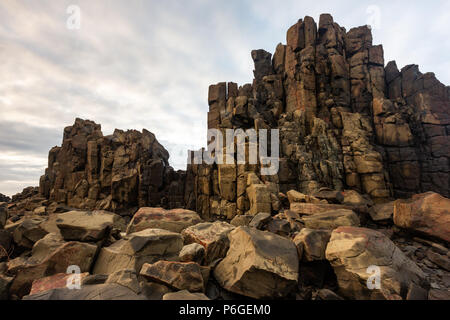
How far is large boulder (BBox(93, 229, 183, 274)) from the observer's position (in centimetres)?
346

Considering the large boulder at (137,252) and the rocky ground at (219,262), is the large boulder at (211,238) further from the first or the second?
the large boulder at (137,252)

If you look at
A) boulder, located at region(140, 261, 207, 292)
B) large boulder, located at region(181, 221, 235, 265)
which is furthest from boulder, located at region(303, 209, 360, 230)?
boulder, located at region(140, 261, 207, 292)

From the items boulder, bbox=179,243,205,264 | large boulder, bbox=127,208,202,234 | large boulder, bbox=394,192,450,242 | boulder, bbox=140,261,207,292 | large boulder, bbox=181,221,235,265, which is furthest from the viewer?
large boulder, bbox=127,208,202,234

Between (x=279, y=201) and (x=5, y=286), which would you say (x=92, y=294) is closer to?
(x=5, y=286)

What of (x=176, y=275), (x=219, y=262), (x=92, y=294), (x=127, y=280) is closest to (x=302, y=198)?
(x=219, y=262)

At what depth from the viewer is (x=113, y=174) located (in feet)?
102

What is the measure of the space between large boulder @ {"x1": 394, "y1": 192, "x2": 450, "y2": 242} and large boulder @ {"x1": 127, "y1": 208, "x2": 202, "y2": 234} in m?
6.55

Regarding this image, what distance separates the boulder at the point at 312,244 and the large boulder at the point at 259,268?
0.97ft

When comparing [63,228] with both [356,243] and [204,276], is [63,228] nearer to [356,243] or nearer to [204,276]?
[204,276]

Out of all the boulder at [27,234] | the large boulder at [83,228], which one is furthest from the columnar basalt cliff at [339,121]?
the boulder at [27,234]

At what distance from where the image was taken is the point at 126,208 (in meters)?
30.0

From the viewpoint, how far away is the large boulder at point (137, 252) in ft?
11.4

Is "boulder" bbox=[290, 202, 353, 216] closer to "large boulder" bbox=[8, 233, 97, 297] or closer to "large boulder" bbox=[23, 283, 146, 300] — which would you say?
"large boulder" bbox=[23, 283, 146, 300]

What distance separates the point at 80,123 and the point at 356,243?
47.2 meters
